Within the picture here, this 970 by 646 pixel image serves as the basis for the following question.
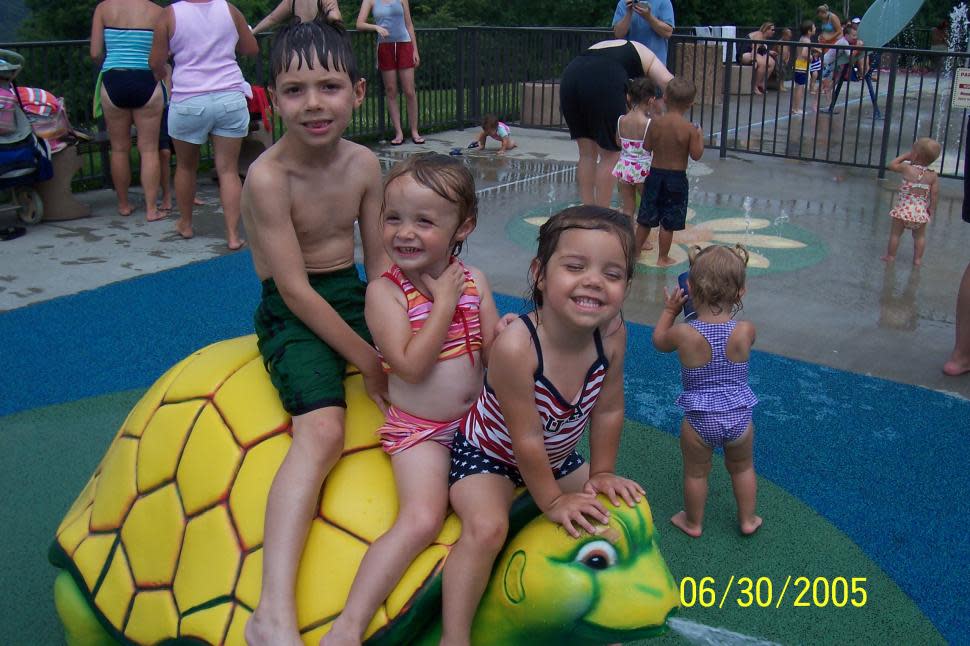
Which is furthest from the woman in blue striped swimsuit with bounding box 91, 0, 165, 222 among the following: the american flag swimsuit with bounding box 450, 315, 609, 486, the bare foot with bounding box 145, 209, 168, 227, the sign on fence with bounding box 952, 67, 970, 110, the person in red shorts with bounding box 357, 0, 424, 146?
the sign on fence with bounding box 952, 67, 970, 110

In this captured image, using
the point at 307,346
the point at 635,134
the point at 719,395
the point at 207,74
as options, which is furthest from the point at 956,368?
the point at 207,74

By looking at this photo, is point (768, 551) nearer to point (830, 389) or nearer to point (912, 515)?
point (912, 515)

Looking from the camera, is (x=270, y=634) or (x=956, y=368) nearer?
(x=270, y=634)

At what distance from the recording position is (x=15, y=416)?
14.1ft

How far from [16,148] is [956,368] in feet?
20.4

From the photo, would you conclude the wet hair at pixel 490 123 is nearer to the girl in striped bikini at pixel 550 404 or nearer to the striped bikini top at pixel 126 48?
the striped bikini top at pixel 126 48

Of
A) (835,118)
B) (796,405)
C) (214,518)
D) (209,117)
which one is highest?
(209,117)

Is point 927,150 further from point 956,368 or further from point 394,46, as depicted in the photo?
point 394,46

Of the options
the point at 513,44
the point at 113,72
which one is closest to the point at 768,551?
the point at 113,72

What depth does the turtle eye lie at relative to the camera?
2014 millimetres

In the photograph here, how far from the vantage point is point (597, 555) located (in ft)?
6.63

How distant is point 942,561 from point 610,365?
177cm

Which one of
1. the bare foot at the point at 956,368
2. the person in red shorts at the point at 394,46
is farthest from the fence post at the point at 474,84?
the bare foot at the point at 956,368

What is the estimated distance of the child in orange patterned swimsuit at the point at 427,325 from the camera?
230cm
